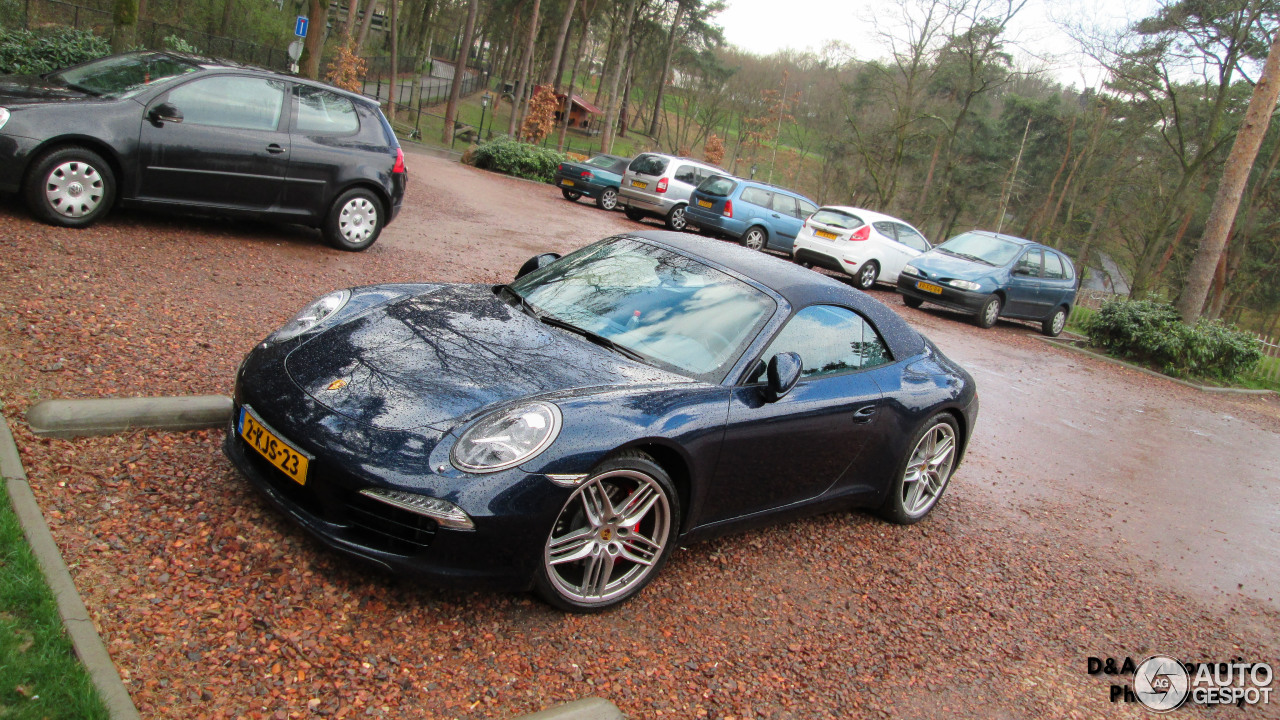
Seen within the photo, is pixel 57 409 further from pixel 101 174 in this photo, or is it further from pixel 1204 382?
pixel 1204 382

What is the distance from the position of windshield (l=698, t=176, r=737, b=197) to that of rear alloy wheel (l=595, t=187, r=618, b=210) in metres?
3.68

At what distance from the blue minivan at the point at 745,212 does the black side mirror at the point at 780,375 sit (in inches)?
606

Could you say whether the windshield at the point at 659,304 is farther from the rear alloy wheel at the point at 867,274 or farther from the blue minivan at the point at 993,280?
the rear alloy wheel at the point at 867,274

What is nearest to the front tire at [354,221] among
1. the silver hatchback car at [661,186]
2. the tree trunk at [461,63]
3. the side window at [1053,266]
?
the silver hatchback car at [661,186]

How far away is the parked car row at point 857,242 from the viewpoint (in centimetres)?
1568

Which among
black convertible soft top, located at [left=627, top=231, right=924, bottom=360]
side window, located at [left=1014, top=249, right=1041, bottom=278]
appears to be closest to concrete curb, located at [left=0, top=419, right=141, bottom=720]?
black convertible soft top, located at [left=627, top=231, right=924, bottom=360]

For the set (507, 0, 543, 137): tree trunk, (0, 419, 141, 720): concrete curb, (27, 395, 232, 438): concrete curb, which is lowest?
(0, 419, 141, 720): concrete curb

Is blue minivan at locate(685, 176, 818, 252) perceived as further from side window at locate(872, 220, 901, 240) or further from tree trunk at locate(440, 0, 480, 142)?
tree trunk at locate(440, 0, 480, 142)

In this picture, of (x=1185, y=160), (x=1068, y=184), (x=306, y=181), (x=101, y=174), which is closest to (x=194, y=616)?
(x=101, y=174)

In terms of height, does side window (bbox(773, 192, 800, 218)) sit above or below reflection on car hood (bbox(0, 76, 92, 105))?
above

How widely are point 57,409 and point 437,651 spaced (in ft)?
7.33

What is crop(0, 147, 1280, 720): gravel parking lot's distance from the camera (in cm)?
290

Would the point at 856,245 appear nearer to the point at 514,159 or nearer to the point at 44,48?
the point at 514,159

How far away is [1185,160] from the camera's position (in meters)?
27.8
